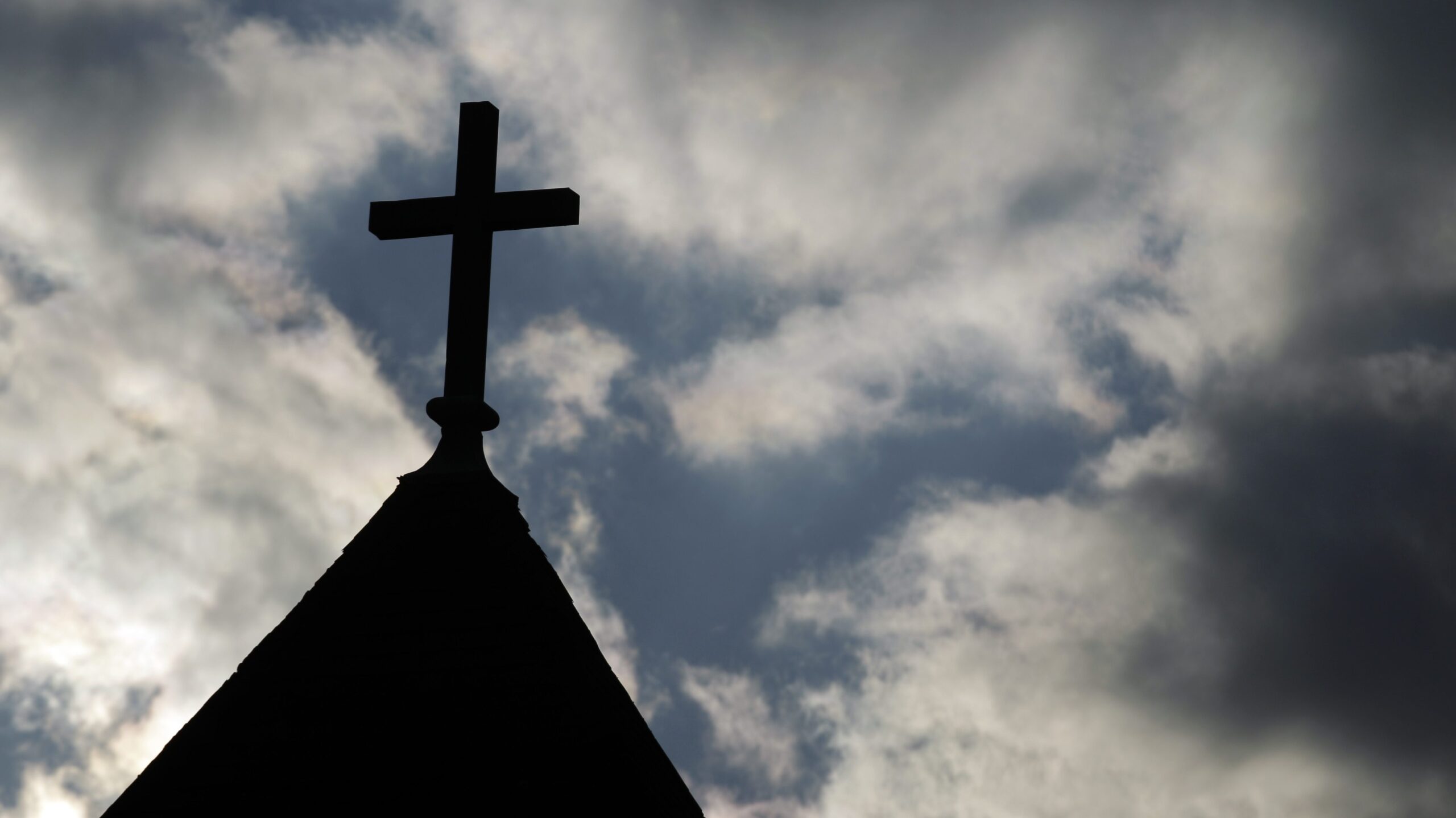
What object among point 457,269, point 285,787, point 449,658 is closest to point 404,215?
point 457,269

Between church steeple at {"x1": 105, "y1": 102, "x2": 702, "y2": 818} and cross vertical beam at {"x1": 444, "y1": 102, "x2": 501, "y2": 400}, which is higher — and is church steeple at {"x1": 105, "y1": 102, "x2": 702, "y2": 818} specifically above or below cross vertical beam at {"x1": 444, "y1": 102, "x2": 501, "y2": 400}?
below

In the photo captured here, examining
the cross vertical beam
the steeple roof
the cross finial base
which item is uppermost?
the cross vertical beam

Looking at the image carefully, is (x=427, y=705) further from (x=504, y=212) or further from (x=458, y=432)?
(x=504, y=212)

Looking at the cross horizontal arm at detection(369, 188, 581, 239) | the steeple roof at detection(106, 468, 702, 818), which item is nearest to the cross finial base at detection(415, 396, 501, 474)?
the steeple roof at detection(106, 468, 702, 818)

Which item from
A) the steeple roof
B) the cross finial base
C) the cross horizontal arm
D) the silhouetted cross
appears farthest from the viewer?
the cross horizontal arm

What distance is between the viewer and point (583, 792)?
5.66m

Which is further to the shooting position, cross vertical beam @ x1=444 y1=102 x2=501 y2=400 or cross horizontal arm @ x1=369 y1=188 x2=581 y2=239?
cross horizontal arm @ x1=369 y1=188 x2=581 y2=239

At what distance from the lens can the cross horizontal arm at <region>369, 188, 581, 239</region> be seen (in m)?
7.73

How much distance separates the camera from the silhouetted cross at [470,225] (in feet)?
A: 23.8

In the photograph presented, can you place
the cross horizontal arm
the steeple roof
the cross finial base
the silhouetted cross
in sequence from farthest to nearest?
the cross horizontal arm
the silhouetted cross
the cross finial base
the steeple roof

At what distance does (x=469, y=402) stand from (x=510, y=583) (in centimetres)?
117

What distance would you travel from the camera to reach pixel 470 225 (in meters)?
7.77

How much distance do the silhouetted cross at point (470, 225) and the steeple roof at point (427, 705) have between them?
0.66m

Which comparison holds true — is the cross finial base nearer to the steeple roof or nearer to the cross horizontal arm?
the steeple roof
